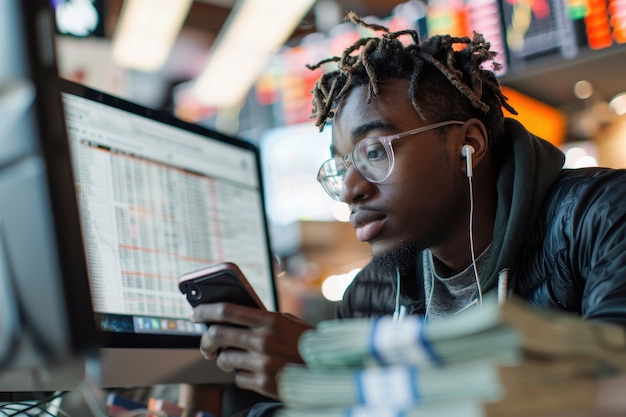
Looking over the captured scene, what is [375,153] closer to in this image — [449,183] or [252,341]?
[449,183]

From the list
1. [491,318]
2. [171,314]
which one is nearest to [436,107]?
[171,314]

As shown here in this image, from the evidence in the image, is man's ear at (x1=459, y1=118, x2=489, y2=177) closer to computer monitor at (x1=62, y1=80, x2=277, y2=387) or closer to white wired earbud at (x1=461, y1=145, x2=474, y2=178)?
white wired earbud at (x1=461, y1=145, x2=474, y2=178)

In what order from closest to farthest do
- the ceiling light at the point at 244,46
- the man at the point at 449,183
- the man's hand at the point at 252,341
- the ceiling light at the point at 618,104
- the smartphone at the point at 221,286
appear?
the man's hand at the point at 252,341 < the smartphone at the point at 221,286 < the man at the point at 449,183 < the ceiling light at the point at 618,104 < the ceiling light at the point at 244,46

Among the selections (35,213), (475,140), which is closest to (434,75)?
(475,140)

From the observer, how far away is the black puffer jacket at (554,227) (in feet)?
3.79

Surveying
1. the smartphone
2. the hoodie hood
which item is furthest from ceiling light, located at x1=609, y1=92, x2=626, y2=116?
the smartphone

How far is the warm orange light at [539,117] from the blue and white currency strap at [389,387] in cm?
309

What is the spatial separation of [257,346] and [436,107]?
69 centimetres

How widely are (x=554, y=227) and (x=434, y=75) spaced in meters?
0.41

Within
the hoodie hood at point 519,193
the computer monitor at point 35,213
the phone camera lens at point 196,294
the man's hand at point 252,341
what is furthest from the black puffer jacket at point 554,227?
the computer monitor at point 35,213

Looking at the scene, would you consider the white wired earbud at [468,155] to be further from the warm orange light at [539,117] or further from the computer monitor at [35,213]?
the warm orange light at [539,117]

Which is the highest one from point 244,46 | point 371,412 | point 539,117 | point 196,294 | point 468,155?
point 244,46

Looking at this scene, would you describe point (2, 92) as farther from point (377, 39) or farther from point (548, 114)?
point (548, 114)

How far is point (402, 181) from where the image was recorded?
4.78ft
